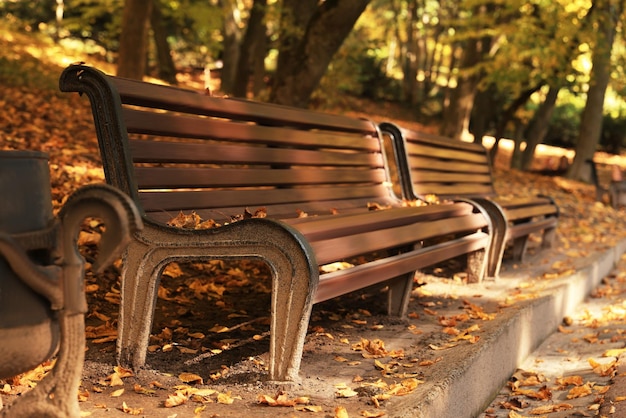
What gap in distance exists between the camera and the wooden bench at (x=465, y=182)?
5859 millimetres

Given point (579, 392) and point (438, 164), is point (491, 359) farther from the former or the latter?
point (438, 164)

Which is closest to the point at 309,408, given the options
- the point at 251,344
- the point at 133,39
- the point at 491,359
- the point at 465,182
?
the point at 251,344

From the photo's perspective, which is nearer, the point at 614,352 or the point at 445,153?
Answer: the point at 614,352

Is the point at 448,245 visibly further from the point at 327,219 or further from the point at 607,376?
the point at 327,219

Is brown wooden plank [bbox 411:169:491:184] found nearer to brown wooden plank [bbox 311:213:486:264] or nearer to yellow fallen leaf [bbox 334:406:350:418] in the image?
brown wooden plank [bbox 311:213:486:264]

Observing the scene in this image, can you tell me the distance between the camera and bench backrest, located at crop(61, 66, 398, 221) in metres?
3.32

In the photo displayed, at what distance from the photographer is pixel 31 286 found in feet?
6.81

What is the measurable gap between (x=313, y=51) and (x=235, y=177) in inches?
192

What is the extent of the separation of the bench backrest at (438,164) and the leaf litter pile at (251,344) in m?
0.67

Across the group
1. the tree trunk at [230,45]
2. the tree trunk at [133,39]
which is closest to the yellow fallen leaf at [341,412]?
the tree trunk at [133,39]

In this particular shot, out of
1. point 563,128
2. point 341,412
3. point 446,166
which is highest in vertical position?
point 563,128

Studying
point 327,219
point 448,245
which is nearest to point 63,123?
point 448,245

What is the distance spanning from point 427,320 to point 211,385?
1788 millimetres

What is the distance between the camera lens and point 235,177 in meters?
4.00
